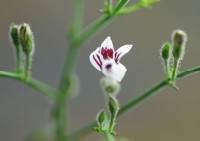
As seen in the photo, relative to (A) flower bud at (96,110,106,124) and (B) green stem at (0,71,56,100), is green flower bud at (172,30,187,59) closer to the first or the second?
(A) flower bud at (96,110,106,124)

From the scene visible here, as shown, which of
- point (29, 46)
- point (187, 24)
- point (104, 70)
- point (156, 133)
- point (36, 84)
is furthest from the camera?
point (187, 24)

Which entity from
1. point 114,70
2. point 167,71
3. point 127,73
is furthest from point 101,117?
point 127,73

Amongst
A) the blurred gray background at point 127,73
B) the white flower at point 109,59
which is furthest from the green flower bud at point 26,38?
the blurred gray background at point 127,73

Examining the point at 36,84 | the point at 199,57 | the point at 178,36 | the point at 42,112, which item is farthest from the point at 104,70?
the point at 199,57

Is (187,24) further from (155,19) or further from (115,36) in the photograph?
(115,36)

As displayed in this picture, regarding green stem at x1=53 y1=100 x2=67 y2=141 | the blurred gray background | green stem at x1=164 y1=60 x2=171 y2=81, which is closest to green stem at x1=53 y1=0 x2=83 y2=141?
green stem at x1=53 y1=100 x2=67 y2=141

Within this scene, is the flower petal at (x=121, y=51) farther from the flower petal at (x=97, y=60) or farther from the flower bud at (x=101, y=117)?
the flower bud at (x=101, y=117)
